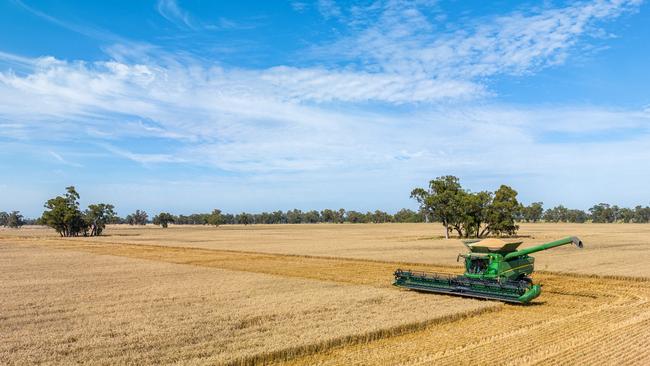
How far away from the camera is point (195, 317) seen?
17.8 metres

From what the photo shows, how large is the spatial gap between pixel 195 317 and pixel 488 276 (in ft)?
44.0

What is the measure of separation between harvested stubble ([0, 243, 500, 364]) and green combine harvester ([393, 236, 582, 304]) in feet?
3.29

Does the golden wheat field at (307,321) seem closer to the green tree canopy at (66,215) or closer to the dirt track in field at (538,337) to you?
Answer: the dirt track in field at (538,337)

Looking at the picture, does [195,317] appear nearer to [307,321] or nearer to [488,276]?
[307,321]

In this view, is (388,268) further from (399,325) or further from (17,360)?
(17,360)

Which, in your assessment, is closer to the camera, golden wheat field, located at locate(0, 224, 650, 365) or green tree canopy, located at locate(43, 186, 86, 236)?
golden wheat field, located at locate(0, 224, 650, 365)

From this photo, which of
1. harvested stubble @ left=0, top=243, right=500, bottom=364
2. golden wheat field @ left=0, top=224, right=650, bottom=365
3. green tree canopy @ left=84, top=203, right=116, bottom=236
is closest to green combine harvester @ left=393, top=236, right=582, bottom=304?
golden wheat field @ left=0, top=224, right=650, bottom=365

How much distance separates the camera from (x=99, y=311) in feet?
62.5

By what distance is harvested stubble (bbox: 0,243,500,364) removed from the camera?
44.0 feet

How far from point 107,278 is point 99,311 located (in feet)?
38.6

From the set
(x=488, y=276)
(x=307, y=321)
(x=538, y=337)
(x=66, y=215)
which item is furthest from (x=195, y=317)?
(x=66, y=215)

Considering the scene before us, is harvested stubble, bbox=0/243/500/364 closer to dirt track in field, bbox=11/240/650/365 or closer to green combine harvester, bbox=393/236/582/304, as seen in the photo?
dirt track in field, bbox=11/240/650/365

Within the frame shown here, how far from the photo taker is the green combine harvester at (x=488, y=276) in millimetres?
21355

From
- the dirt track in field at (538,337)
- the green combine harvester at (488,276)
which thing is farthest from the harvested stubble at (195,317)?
the green combine harvester at (488,276)
